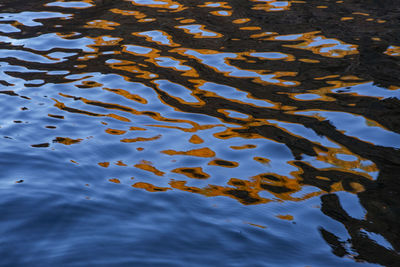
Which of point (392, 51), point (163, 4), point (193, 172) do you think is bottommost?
point (193, 172)

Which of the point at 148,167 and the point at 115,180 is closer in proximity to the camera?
the point at 115,180

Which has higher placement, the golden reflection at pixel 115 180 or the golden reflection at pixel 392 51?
the golden reflection at pixel 392 51

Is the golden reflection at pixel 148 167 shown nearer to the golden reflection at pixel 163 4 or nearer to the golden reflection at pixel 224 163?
the golden reflection at pixel 224 163

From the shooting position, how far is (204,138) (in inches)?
150

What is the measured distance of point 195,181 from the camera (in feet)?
10.7

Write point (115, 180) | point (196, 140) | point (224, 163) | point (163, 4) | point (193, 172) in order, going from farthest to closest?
point (163, 4), point (196, 140), point (224, 163), point (193, 172), point (115, 180)

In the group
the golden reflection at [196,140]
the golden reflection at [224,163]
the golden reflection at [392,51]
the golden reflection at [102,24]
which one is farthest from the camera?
the golden reflection at [102,24]

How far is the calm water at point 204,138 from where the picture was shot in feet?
8.64

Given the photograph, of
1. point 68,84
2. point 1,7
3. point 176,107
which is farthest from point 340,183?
point 1,7

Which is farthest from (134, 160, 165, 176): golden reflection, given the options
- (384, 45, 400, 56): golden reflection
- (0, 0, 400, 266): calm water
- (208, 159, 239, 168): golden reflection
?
(384, 45, 400, 56): golden reflection

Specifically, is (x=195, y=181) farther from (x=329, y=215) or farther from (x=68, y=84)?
(x=68, y=84)

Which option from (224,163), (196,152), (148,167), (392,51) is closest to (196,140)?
(196,152)

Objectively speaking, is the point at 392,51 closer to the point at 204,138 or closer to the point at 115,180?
the point at 204,138

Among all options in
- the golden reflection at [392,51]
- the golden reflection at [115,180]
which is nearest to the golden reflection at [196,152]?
the golden reflection at [115,180]
